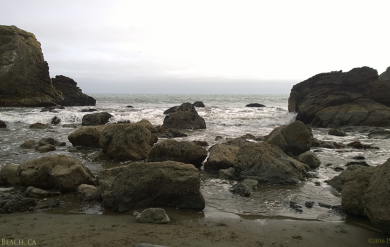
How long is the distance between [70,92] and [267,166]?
32.8m

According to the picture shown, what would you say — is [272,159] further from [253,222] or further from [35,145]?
[35,145]

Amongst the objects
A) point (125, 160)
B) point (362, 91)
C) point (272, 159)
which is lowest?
point (125, 160)

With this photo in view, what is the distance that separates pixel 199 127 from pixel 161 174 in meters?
12.2

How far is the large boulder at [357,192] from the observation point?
408cm

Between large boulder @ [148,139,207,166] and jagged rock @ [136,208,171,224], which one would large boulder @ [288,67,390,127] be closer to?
large boulder @ [148,139,207,166]

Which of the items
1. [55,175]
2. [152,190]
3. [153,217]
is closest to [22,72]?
[55,175]

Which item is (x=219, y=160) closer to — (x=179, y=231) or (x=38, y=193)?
(x=179, y=231)

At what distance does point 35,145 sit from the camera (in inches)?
368

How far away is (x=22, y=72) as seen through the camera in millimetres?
28141

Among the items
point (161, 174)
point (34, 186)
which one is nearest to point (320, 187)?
point (161, 174)

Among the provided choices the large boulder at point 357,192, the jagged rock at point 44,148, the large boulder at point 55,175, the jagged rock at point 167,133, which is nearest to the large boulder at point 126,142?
the jagged rock at point 44,148

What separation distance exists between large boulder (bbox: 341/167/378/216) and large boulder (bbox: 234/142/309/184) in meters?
1.68

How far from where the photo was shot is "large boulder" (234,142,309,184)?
6.05 meters

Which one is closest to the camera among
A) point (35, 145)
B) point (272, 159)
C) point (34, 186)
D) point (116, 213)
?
point (116, 213)
